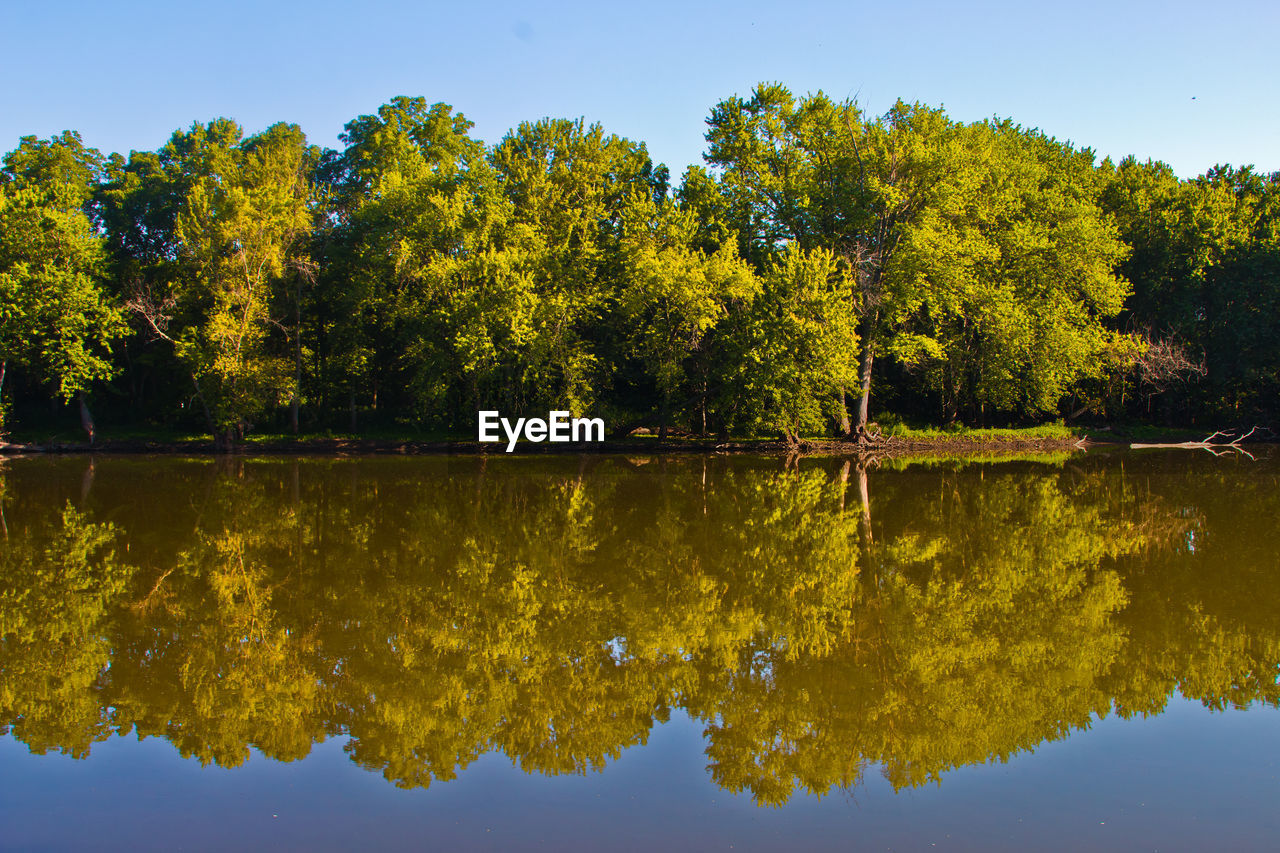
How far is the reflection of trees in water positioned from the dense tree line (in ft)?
53.1

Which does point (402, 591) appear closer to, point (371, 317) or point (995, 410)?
point (371, 317)

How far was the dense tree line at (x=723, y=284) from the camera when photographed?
31984 mm

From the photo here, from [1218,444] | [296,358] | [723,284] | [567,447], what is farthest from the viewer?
[296,358]

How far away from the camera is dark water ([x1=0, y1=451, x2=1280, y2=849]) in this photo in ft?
17.5

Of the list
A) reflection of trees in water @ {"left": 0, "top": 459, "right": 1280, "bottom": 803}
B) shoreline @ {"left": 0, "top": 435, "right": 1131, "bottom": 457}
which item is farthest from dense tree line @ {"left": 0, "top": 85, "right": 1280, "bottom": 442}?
reflection of trees in water @ {"left": 0, "top": 459, "right": 1280, "bottom": 803}

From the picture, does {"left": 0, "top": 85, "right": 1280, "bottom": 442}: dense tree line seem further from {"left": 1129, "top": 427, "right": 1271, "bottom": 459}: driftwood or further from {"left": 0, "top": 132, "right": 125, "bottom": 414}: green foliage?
{"left": 1129, "top": 427, "right": 1271, "bottom": 459}: driftwood

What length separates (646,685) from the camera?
7453mm

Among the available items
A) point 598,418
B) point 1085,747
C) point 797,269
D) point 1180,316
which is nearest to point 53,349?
point 598,418

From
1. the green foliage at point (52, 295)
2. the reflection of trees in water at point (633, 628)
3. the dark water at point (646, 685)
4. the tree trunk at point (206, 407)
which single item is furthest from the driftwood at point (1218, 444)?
the green foliage at point (52, 295)

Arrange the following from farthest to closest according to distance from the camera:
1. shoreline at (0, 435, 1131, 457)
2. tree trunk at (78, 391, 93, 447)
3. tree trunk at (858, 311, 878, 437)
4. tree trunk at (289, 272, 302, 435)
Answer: tree trunk at (289, 272, 302, 435) < tree trunk at (78, 391, 93, 447) < tree trunk at (858, 311, 878, 437) < shoreline at (0, 435, 1131, 457)

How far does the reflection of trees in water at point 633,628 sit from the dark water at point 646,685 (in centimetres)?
4

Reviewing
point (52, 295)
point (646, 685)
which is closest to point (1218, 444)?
point (646, 685)

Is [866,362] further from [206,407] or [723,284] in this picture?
[206,407]

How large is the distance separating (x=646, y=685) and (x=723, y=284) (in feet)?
85.9
